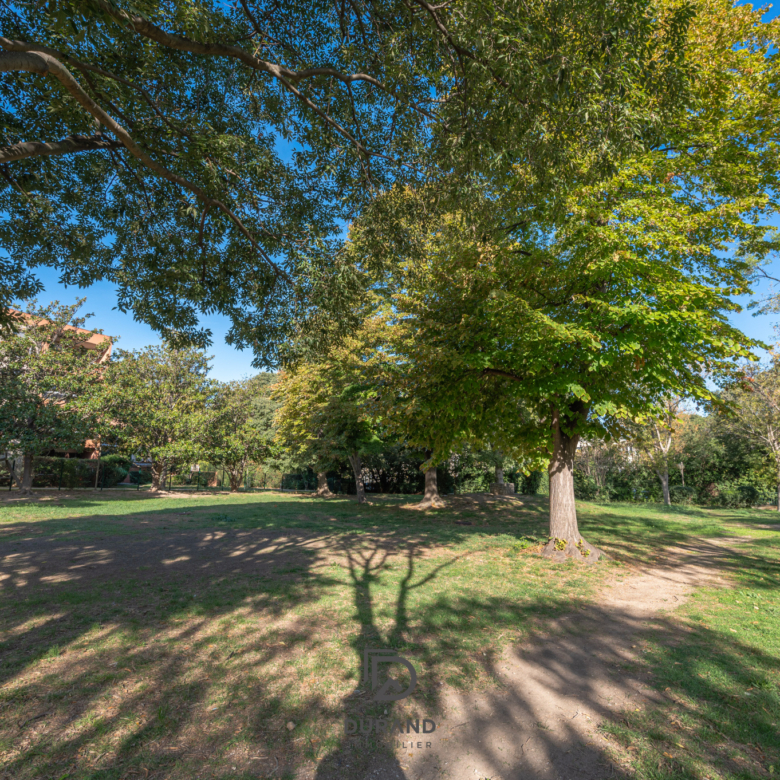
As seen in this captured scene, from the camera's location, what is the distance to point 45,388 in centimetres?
1744

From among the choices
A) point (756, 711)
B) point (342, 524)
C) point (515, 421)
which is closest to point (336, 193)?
point (515, 421)

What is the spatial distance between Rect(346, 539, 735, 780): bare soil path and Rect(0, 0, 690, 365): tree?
5.39m

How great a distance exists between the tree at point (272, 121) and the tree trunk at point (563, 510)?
5.62m

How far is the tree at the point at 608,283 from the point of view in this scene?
661 cm

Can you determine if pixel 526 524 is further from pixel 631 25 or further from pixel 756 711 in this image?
pixel 631 25

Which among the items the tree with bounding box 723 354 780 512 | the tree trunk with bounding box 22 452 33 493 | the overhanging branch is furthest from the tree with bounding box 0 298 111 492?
the tree with bounding box 723 354 780 512

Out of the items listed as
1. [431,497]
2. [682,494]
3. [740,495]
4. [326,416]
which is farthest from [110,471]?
[740,495]

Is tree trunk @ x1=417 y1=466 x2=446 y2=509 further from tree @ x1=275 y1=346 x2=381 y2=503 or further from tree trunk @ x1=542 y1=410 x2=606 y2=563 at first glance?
tree trunk @ x1=542 y1=410 x2=606 y2=563

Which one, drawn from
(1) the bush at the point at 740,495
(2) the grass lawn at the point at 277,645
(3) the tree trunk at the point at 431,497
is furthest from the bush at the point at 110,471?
(1) the bush at the point at 740,495

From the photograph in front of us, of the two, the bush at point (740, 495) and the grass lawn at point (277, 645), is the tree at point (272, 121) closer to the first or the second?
the grass lawn at point (277, 645)

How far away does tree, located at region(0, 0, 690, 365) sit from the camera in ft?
14.6

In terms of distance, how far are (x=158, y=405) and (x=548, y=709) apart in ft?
80.8

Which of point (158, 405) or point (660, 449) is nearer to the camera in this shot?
point (158, 405)

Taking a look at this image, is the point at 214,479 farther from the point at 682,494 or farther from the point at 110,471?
the point at 682,494
